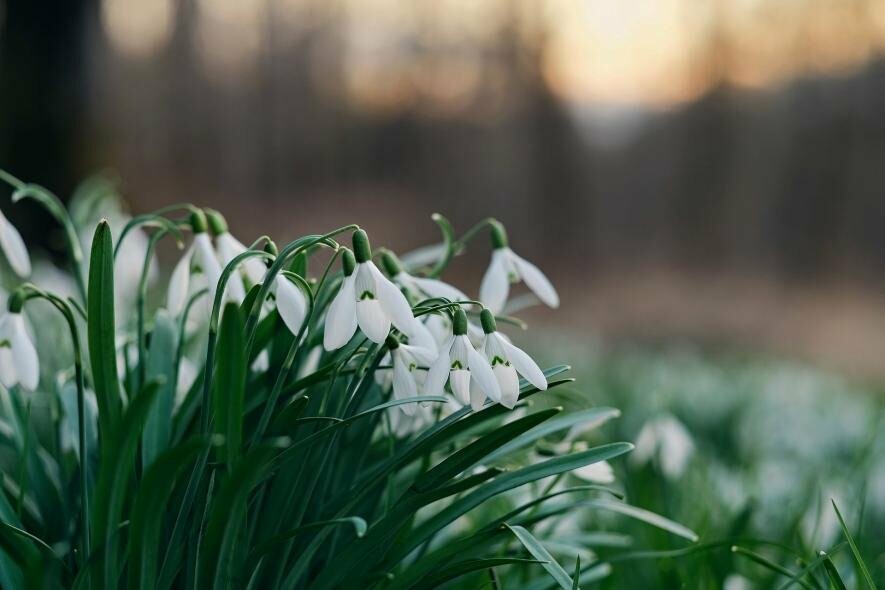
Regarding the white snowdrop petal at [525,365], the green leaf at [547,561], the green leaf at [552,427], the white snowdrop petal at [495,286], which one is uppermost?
the white snowdrop petal at [495,286]

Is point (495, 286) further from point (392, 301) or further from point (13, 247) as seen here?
point (13, 247)

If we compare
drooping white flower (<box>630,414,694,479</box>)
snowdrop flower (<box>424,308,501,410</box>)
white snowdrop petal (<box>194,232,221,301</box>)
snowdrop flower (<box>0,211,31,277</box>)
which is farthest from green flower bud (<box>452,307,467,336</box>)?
drooping white flower (<box>630,414,694,479</box>)

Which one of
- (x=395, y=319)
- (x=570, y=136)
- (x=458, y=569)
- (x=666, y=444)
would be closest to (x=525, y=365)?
(x=395, y=319)

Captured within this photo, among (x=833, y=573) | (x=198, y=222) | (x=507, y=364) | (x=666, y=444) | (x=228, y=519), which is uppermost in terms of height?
(x=198, y=222)

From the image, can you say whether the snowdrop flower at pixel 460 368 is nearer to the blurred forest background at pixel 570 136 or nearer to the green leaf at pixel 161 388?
the green leaf at pixel 161 388

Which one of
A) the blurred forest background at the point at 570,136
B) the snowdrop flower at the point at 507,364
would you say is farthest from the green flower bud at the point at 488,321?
the blurred forest background at the point at 570,136

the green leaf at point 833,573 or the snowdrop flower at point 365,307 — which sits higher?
the snowdrop flower at point 365,307

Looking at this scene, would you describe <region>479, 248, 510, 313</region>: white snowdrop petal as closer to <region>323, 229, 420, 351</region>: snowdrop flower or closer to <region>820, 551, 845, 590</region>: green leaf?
<region>323, 229, 420, 351</region>: snowdrop flower
